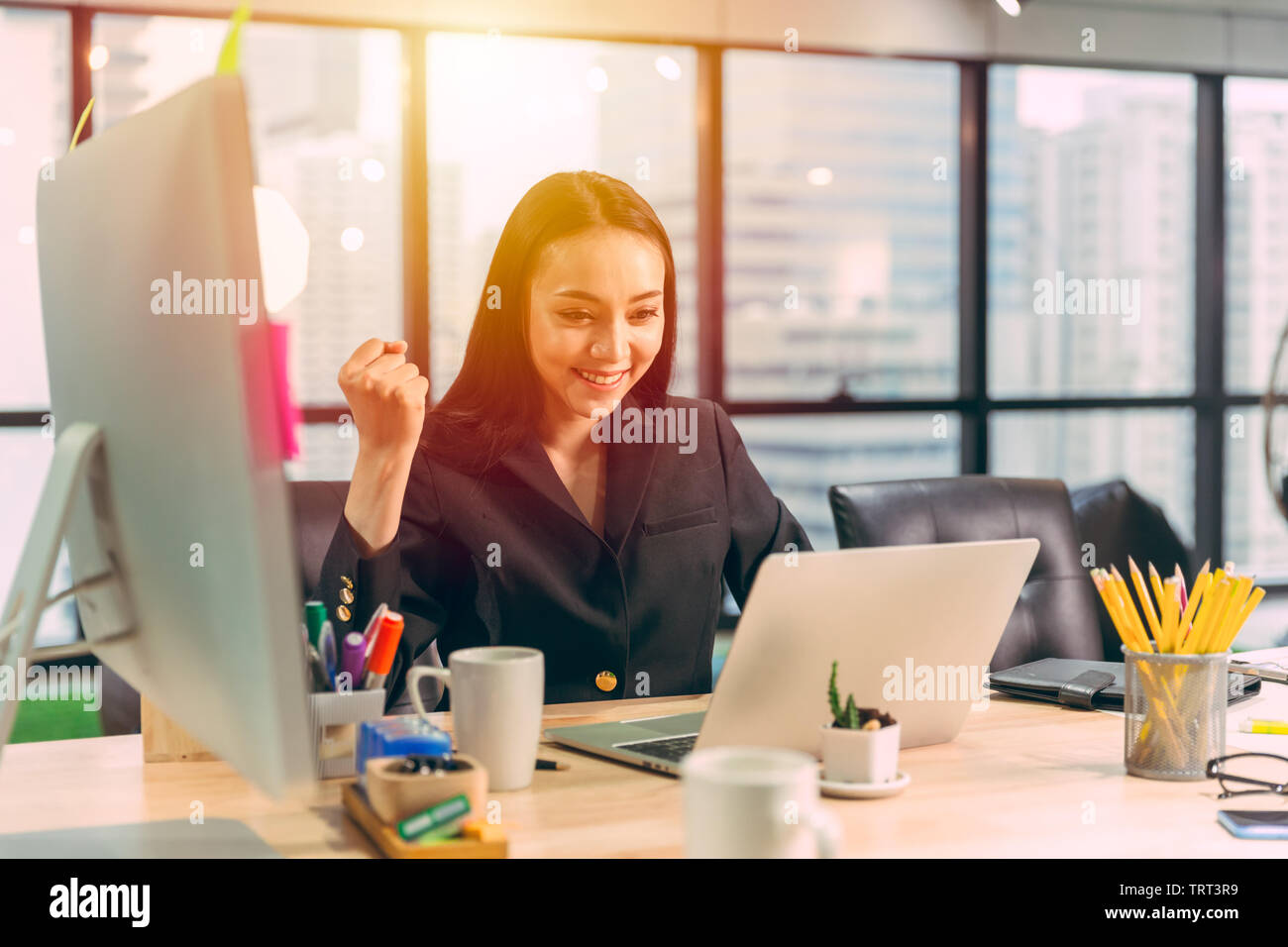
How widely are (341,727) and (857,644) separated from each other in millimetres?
496

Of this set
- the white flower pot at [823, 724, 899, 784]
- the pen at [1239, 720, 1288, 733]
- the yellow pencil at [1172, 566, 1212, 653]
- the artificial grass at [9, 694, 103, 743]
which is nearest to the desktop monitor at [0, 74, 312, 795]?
the white flower pot at [823, 724, 899, 784]

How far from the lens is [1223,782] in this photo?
118cm

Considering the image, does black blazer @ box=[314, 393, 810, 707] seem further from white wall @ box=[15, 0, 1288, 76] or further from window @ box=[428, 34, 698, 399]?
white wall @ box=[15, 0, 1288, 76]

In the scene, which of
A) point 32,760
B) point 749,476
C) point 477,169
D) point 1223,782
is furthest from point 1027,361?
point 32,760

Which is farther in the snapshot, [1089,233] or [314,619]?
[1089,233]

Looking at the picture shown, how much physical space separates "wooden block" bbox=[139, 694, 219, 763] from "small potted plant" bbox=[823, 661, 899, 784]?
619 mm

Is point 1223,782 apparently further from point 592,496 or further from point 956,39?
point 956,39

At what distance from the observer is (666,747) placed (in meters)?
1.28

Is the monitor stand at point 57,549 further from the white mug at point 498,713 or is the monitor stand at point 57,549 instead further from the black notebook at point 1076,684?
the black notebook at point 1076,684

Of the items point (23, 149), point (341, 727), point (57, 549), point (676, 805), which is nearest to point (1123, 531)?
point (676, 805)

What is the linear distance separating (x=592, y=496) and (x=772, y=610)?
2.96ft

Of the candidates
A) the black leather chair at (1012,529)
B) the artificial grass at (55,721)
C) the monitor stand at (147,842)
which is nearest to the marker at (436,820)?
the monitor stand at (147,842)

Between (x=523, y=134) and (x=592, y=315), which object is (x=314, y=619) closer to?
(x=592, y=315)

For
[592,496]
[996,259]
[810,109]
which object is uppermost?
[810,109]
